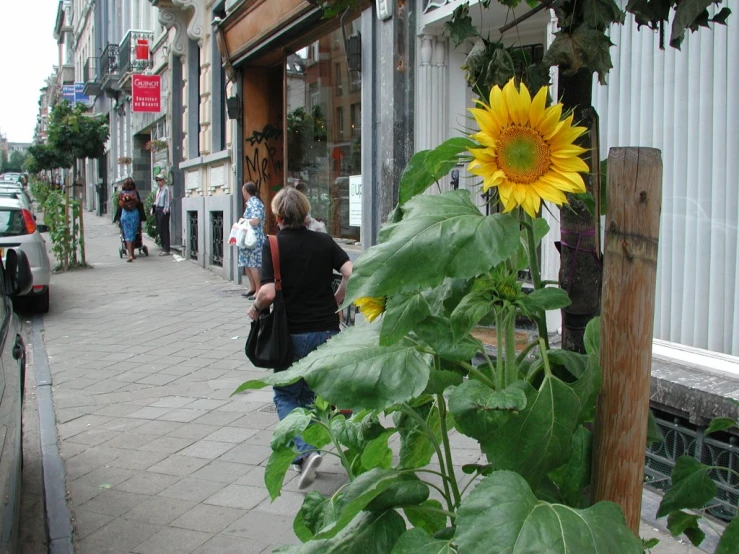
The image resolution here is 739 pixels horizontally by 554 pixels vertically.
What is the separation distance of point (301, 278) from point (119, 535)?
1.90 metres

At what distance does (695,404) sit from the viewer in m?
4.43

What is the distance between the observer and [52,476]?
5406mm

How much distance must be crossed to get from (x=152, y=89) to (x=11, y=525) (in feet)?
64.9

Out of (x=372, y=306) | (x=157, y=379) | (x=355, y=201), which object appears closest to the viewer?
(x=372, y=306)

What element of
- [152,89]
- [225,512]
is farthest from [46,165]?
[225,512]

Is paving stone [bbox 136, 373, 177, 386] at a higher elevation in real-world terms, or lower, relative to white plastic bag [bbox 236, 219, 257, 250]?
lower

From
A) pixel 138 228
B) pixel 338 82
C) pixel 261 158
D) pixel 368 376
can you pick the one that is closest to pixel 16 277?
pixel 368 376

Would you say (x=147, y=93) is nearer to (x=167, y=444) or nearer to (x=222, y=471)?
(x=167, y=444)

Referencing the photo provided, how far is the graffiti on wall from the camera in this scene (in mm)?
14461

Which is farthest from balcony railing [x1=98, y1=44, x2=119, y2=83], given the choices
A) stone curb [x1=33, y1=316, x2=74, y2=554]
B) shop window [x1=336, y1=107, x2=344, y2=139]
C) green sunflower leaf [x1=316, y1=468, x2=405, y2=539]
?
green sunflower leaf [x1=316, y1=468, x2=405, y2=539]

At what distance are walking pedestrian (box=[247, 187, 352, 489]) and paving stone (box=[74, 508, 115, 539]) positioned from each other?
4.05 ft

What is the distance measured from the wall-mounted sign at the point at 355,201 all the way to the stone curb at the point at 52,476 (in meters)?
4.08

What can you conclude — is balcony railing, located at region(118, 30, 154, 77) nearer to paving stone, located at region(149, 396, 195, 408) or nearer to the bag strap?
paving stone, located at region(149, 396, 195, 408)

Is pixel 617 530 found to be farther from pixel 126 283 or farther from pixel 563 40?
pixel 126 283
